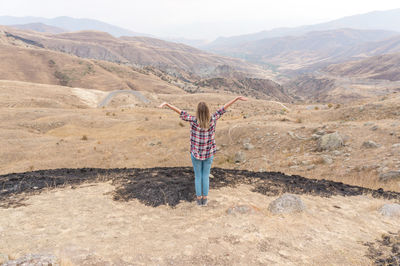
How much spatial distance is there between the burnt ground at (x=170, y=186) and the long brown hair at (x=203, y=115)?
2.26 metres

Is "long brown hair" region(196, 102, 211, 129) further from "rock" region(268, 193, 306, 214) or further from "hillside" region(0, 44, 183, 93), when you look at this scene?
"hillside" region(0, 44, 183, 93)

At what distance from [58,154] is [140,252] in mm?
15219

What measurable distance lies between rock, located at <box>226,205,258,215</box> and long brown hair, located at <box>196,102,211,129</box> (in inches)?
78.9

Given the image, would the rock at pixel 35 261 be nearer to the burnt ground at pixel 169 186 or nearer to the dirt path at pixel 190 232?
the dirt path at pixel 190 232

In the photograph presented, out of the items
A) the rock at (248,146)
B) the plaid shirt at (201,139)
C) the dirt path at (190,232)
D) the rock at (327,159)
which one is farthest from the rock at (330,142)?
the plaid shirt at (201,139)

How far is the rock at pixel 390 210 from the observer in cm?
548

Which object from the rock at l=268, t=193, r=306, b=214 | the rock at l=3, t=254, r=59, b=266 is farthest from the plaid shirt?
the rock at l=3, t=254, r=59, b=266

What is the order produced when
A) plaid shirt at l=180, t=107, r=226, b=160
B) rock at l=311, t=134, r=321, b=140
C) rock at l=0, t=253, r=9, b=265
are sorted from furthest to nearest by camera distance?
rock at l=311, t=134, r=321, b=140 < plaid shirt at l=180, t=107, r=226, b=160 < rock at l=0, t=253, r=9, b=265

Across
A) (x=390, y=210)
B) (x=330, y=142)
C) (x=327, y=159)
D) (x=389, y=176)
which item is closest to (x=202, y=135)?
(x=390, y=210)

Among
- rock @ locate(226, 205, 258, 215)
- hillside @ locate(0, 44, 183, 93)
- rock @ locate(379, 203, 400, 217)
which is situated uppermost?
hillside @ locate(0, 44, 183, 93)

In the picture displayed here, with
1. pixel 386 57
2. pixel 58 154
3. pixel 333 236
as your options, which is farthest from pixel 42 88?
pixel 386 57

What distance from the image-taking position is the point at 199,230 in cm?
475

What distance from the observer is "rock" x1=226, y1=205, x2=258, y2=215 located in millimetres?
5363

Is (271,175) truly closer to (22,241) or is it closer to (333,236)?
(333,236)
